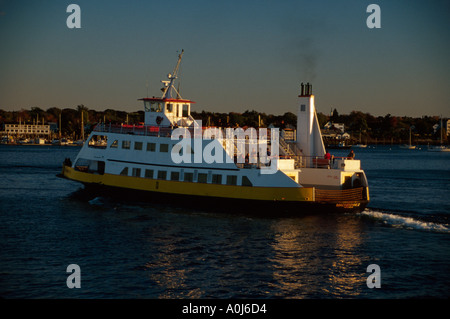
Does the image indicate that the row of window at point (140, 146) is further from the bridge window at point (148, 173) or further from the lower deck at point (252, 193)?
the lower deck at point (252, 193)

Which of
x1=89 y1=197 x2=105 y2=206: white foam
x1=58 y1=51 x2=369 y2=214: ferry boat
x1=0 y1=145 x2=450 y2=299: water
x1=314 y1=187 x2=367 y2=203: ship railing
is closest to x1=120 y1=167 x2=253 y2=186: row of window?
x1=58 y1=51 x2=369 y2=214: ferry boat

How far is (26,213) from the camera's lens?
32.8 metres

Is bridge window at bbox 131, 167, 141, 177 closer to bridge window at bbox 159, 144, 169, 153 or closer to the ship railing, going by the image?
bridge window at bbox 159, 144, 169, 153

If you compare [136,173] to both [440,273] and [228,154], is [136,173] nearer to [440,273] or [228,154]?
[228,154]

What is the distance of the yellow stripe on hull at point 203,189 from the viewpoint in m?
30.4

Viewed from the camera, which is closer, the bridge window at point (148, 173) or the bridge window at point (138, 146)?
the bridge window at point (148, 173)

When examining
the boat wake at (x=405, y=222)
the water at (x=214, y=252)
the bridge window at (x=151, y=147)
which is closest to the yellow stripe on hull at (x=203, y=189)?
the water at (x=214, y=252)

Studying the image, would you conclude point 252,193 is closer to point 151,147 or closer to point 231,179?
point 231,179

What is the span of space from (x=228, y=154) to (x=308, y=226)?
23.5 ft

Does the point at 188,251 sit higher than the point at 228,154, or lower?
lower

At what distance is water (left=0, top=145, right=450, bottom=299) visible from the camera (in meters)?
18.5
